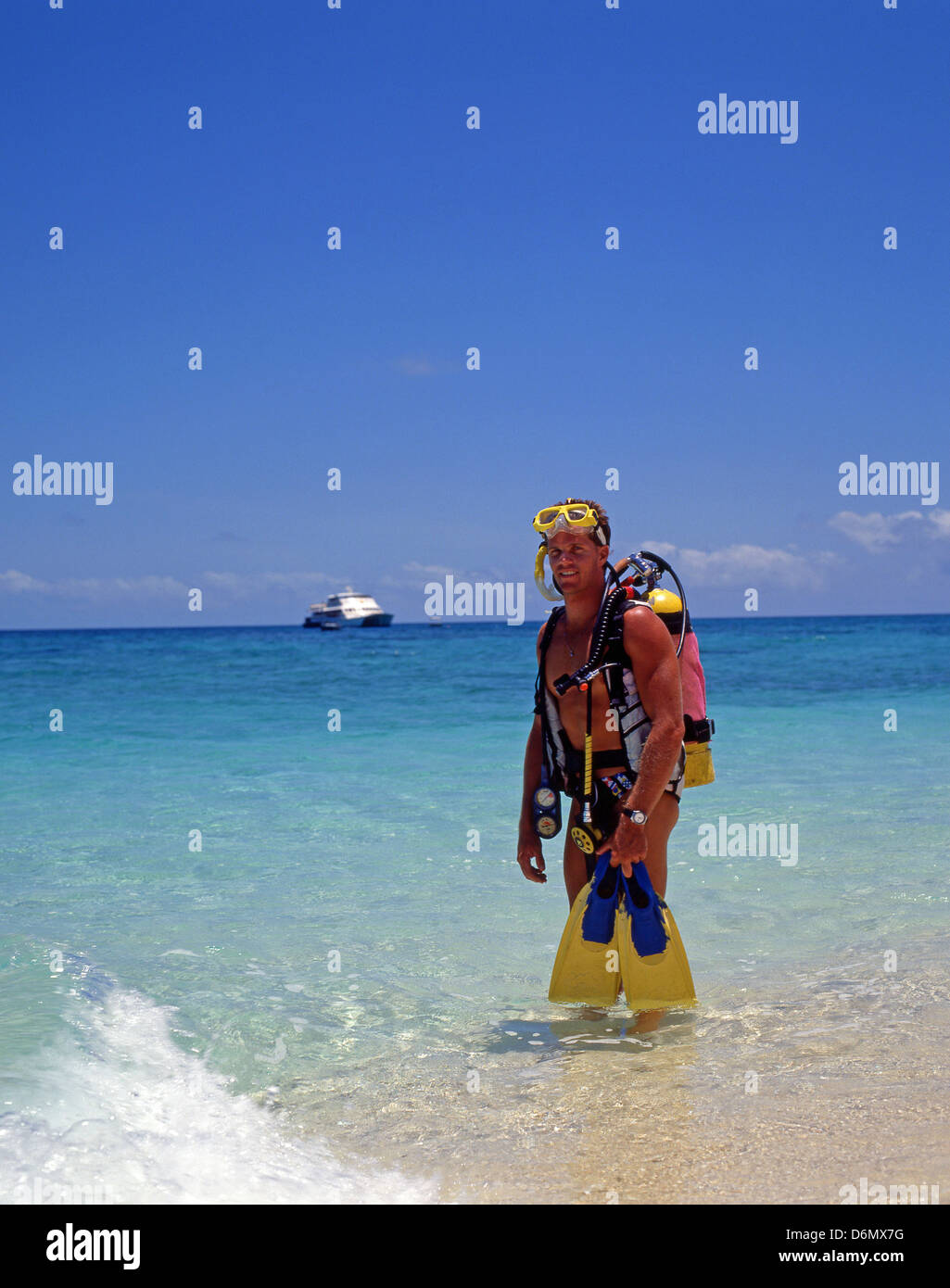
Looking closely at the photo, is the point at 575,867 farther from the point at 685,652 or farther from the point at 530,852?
the point at 685,652

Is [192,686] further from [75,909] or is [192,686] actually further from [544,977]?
[544,977]

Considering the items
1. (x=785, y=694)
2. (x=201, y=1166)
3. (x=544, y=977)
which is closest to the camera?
(x=201, y=1166)

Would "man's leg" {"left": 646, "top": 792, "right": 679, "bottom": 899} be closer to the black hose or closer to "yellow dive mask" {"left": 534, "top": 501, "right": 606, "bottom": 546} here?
the black hose

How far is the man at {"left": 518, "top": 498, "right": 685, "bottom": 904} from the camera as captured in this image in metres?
4.07

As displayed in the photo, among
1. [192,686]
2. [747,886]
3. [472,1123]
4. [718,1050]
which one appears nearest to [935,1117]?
[718,1050]

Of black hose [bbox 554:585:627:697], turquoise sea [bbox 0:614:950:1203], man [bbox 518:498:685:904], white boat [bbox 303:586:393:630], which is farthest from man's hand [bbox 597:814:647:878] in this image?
white boat [bbox 303:586:393:630]

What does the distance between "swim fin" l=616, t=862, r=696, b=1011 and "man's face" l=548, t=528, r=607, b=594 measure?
1127mm

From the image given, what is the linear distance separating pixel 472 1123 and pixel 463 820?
6.01m

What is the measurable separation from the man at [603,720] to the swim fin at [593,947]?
5.2 inches

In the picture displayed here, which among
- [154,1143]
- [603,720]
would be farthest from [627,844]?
[154,1143]

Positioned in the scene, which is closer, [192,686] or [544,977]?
[544,977]

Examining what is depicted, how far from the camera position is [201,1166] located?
323cm

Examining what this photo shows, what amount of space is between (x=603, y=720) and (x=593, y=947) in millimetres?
909

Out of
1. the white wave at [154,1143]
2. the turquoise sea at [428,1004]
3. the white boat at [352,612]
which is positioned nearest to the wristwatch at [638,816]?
the turquoise sea at [428,1004]
